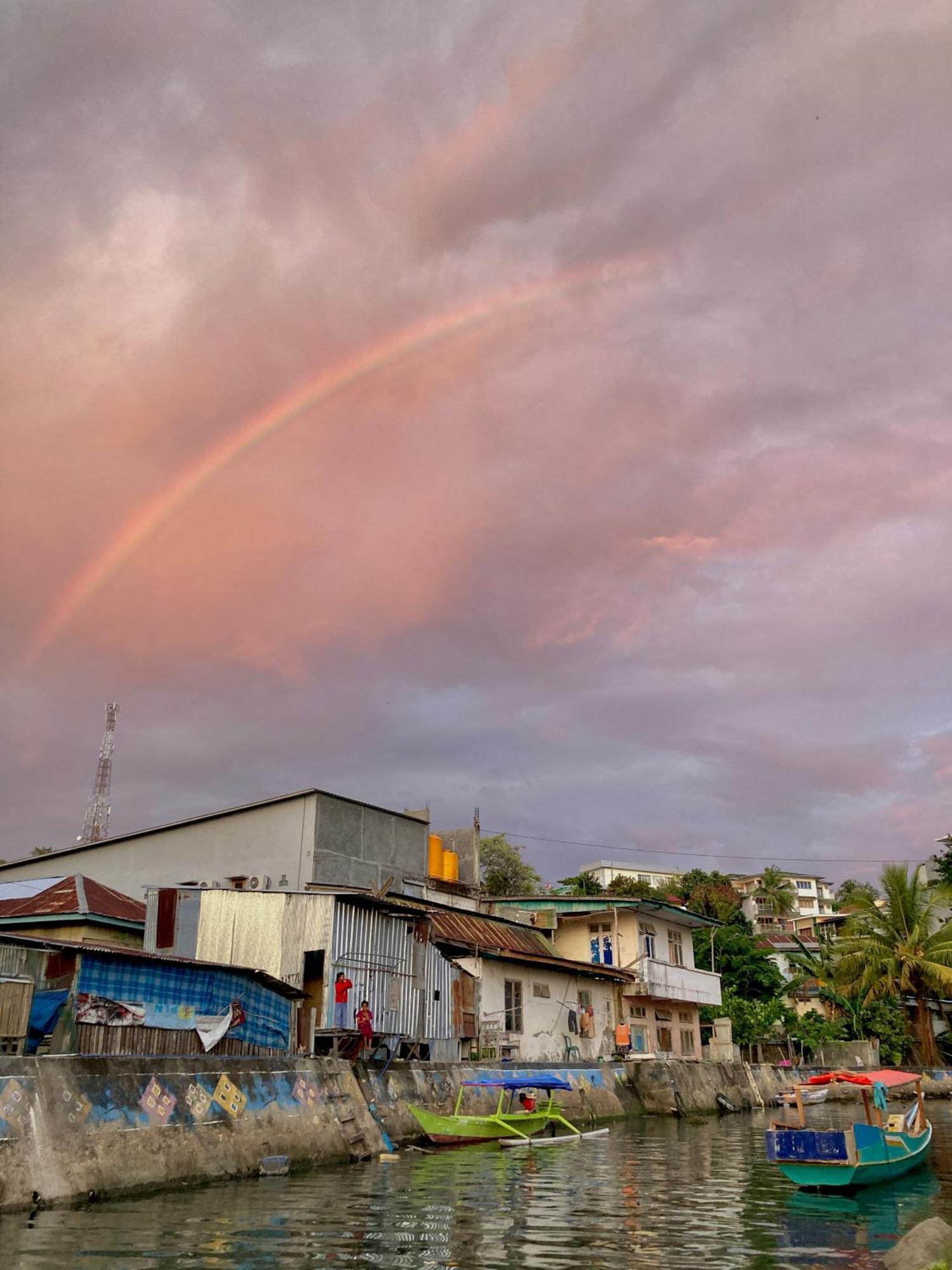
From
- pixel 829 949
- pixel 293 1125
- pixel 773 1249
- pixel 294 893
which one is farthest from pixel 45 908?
pixel 829 949

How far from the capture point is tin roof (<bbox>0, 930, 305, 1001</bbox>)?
72.3 ft

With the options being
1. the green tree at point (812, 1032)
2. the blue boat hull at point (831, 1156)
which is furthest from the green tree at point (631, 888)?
the blue boat hull at point (831, 1156)

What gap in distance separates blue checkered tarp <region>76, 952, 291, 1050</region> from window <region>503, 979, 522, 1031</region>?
668 inches

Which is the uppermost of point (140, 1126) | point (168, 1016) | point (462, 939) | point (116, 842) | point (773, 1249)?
point (116, 842)

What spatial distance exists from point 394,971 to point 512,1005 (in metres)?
12.7

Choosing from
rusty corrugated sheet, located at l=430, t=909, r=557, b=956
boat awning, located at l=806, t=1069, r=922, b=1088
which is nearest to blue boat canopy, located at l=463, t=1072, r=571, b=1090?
rusty corrugated sheet, located at l=430, t=909, r=557, b=956

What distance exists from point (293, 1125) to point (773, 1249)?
11.7 meters

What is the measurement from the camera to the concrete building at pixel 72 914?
3438cm

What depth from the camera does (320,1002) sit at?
31094 mm

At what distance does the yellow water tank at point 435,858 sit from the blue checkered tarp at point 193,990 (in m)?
23.5

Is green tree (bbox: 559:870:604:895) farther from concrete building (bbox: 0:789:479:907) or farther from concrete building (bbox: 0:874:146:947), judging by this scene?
concrete building (bbox: 0:874:146:947)

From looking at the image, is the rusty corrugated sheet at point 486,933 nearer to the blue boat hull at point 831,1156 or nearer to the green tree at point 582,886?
the blue boat hull at point 831,1156

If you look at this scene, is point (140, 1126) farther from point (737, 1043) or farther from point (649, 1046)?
point (737, 1043)

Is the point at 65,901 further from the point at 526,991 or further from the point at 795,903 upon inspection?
the point at 795,903
